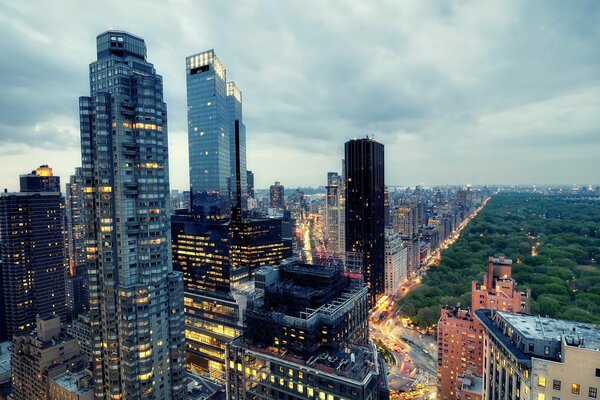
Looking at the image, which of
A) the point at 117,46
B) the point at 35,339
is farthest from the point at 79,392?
the point at 117,46

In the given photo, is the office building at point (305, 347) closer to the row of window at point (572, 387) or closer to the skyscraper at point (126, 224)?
the skyscraper at point (126, 224)

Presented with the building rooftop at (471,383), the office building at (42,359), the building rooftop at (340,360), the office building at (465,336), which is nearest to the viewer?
the building rooftop at (340,360)

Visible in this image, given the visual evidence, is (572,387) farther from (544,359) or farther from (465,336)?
(465,336)

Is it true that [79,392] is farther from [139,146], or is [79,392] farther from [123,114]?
[123,114]

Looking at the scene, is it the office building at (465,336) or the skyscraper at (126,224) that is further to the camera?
the office building at (465,336)

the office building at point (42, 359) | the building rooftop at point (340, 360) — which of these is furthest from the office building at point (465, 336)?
the office building at point (42, 359)

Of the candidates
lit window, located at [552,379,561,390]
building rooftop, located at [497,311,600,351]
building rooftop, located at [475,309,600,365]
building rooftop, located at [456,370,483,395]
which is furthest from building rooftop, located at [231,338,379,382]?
building rooftop, located at [456,370,483,395]
